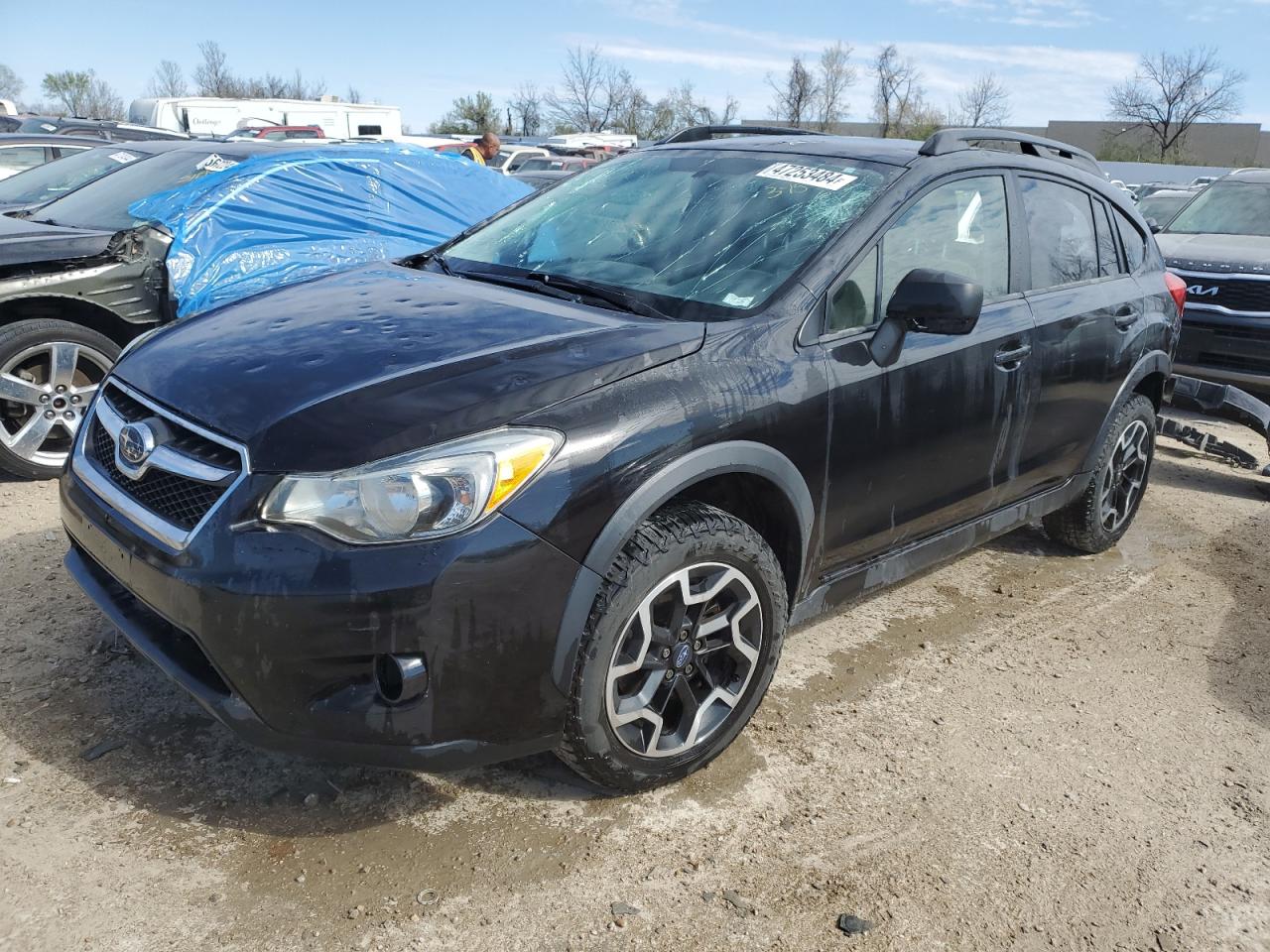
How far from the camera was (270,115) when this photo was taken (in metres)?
25.5

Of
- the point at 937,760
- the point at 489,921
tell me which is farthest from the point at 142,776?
the point at 937,760

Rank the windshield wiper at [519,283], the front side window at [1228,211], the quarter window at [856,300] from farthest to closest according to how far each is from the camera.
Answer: the front side window at [1228,211] < the windshield wiper at [519,283] < the quarter window at [856,300]

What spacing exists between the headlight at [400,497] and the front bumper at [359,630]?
35 millimetres

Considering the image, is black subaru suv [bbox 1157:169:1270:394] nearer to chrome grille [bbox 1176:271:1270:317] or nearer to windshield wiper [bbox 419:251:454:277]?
chrome grille [bbox 1176:271:1270:317]

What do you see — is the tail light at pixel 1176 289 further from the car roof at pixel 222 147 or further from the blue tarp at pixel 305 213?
the car roof at pixel 222 147

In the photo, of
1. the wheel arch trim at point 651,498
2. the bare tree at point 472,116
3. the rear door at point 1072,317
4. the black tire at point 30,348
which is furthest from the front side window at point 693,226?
the bare tree at point 472,116

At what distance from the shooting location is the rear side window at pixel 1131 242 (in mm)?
4523

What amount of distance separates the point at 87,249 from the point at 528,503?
12.7 ft

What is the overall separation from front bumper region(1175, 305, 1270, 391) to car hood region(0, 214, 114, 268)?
7233 mm

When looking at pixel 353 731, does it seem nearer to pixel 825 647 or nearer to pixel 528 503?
pixel 528 503

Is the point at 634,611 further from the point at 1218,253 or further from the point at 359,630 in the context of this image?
the point at 1218,253

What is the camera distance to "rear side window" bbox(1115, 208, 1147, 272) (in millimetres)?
4523

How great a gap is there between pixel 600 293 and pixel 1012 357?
1.51m

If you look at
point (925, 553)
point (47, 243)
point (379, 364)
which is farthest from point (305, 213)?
point (925, 553)
